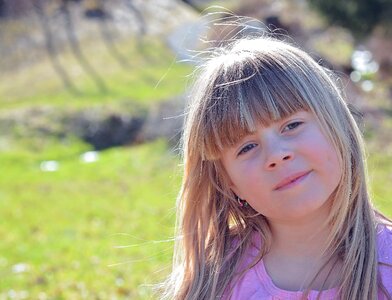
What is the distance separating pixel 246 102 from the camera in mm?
1987

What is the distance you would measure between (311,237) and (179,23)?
50.5 ft

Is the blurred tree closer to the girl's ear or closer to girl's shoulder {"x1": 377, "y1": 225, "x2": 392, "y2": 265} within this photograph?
the girl's ear

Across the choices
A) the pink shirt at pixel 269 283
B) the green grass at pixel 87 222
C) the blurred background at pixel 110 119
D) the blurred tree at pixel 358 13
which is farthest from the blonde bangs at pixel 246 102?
the blurred tree at pixel 358 13

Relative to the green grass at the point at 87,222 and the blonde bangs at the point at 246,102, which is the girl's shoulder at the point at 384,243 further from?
the green grass at the point at 87,222

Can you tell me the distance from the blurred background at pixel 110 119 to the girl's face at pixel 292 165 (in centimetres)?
52

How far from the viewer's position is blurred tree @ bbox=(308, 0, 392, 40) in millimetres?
13820

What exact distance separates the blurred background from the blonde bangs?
54 cm

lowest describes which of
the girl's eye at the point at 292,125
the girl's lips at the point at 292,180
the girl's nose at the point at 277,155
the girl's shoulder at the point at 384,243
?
the girl's shoulder at the point at 384,243

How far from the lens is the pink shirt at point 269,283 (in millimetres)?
1917

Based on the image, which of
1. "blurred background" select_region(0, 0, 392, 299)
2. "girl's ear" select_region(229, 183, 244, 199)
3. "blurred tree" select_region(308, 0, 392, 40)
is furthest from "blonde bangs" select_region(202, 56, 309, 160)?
"blurred tree" select_region(308, 0, 392, 40)

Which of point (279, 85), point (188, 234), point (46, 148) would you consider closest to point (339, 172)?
point (279, 85)

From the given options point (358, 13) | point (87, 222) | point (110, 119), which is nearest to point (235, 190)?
point (87, 222)

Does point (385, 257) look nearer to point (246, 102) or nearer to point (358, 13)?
point (246, 102)

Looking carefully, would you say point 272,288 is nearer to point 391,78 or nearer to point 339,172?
point 339,172
